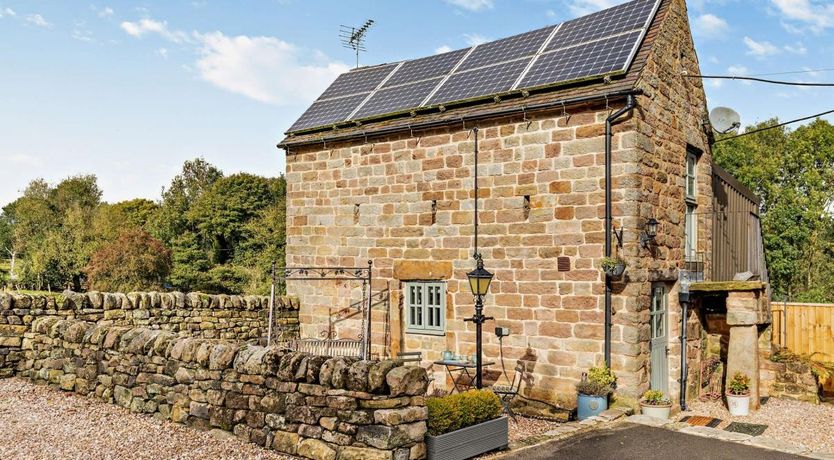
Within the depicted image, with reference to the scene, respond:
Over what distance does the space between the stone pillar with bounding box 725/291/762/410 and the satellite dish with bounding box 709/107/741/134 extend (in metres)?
3.28

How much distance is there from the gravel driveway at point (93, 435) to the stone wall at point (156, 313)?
158 centimetres

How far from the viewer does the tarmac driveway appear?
7680 millimetres

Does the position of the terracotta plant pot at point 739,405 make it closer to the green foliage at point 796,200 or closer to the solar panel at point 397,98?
the solar panel at point 397,98

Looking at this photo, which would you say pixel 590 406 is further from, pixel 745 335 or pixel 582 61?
pixel 582 61

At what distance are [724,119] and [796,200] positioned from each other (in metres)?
21.6

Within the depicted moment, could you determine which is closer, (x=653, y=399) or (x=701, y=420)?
(x=653, y=399)

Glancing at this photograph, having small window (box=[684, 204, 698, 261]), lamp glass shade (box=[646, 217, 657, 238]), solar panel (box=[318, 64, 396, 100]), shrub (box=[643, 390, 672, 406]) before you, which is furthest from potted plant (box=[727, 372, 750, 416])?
solar panel (box=[318, 64, 396, 100])

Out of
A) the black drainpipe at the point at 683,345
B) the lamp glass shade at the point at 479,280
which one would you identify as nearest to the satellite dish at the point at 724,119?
the black drainpipe at the point at 683,345

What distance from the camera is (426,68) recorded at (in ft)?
49.6

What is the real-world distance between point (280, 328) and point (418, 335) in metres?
3.61

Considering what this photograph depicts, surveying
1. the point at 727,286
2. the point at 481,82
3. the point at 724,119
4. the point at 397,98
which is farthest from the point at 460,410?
the point at 724,119

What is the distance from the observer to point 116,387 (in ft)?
31.5

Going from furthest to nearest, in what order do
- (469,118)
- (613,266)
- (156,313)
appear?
(156,313)
(469,118)
(613,266)

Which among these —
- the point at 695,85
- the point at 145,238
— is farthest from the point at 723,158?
the point at 145,238
